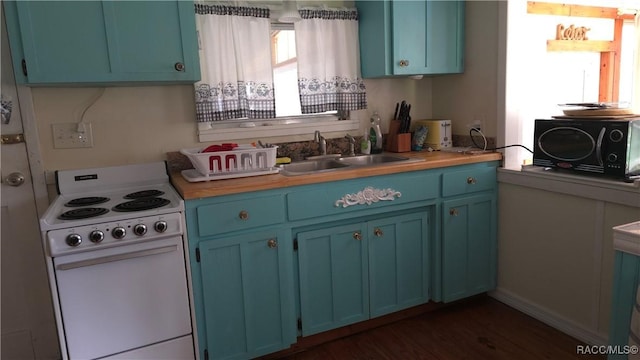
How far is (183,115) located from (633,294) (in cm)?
212

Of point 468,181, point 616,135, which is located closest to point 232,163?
point 468,181

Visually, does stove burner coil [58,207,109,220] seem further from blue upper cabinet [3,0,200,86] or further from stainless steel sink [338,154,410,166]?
stainless steel sink [338,154,410,166]

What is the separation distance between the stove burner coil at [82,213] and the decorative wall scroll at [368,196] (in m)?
1.04

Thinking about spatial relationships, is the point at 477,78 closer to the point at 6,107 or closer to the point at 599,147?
the point at 599,147

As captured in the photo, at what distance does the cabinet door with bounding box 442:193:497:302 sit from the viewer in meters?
2.43

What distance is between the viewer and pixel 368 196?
2.17 metres

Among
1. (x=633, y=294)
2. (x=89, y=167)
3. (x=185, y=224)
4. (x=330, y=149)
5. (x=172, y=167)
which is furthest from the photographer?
(x=330, y=149)

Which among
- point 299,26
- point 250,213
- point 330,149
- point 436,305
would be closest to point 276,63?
point 299,26

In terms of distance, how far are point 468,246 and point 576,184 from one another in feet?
2.18

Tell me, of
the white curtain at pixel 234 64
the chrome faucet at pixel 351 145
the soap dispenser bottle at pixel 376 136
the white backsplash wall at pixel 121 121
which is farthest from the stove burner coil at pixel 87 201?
the soap dispenser bottle at pixel 376 136

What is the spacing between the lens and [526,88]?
8.27 ft

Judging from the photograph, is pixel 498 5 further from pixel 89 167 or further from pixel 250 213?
pixel 89 167

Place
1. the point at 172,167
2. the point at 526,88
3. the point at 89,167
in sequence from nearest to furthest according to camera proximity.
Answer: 1. the point at 89,167
2. the point at 172,167
3. the point at 526,88

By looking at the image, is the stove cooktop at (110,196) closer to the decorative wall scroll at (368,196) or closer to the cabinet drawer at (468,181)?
the decorative wall scroll at (368,196)
